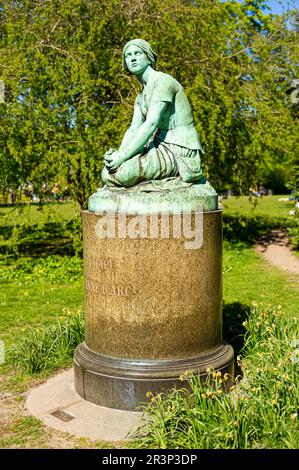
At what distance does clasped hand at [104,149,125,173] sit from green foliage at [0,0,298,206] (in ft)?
19.4

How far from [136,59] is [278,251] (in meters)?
10.8

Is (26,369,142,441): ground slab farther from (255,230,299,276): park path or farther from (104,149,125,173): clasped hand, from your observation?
(255,230,299,276): park path

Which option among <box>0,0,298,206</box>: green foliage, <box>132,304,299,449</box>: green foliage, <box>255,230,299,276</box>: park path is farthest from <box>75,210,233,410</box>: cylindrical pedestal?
<box>255,230,299,276</box>: park path

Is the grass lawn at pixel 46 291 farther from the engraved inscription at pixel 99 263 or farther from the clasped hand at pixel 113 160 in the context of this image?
the clasped hand at pixel 113 160

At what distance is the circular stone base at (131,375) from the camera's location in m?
4.55

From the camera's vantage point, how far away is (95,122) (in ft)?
37.0

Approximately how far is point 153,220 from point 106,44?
8.21m

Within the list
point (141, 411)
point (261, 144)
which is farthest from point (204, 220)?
point (261, 144)

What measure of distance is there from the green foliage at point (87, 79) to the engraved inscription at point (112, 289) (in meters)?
6.18

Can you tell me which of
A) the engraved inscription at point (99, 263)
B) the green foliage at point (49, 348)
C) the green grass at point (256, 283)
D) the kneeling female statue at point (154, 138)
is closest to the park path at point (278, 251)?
the green grass at point (256, 283)

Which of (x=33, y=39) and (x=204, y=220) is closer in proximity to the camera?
(x=204, y=220)

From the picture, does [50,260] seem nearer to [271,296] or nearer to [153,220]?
[271,296]

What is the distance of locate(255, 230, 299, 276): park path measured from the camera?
12952 mm

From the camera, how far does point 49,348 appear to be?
6.04m
